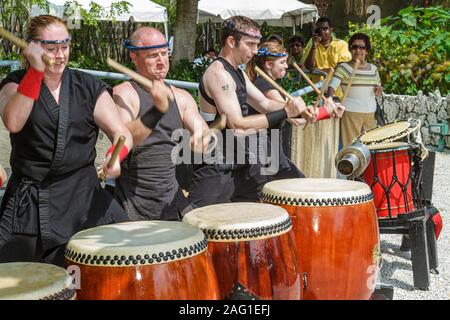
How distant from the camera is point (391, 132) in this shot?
484 centimetres

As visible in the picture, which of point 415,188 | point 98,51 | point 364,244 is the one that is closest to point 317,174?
point 415,188

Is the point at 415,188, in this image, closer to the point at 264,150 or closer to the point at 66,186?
the point at 264,150

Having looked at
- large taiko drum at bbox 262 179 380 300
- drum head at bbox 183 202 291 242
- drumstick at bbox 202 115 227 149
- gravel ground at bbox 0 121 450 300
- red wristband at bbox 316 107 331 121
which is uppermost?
red wristband at bbox 316 107 331 121

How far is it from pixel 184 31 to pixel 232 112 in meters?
6.42

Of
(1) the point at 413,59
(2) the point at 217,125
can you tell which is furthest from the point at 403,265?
(1) the point at 413,59

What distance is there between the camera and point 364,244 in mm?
3488

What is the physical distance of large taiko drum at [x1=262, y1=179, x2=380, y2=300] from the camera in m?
3.41

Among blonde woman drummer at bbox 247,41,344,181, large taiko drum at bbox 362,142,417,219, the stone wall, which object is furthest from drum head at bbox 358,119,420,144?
the stone wall

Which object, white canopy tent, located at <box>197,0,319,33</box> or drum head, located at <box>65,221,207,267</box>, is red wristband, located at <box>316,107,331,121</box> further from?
white canopy tent, located at <box>197,0,319,33</box>

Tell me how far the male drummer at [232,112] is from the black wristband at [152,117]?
69 centimetres

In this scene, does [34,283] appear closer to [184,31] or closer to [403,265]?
[403,265]

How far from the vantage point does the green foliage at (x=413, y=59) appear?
1118cm

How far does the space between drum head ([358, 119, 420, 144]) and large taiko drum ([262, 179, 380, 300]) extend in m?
1.32

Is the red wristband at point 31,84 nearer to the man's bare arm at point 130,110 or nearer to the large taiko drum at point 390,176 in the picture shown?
the man's bare arm at point 130,110
